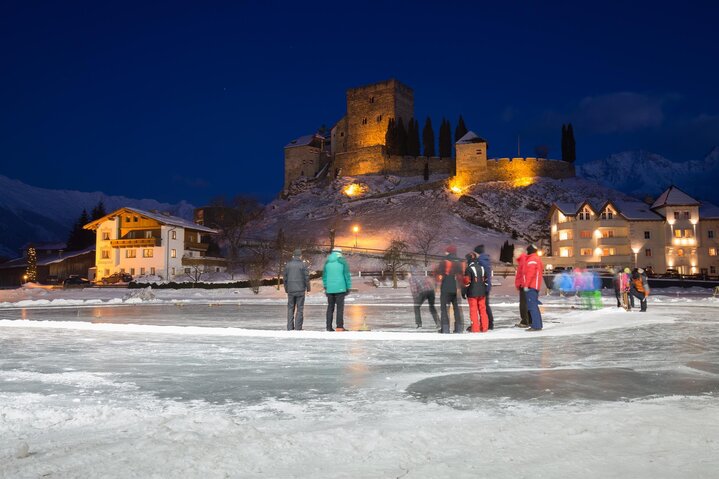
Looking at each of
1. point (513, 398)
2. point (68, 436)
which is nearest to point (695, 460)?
point (513, 398)

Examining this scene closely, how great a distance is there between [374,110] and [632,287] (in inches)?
4447

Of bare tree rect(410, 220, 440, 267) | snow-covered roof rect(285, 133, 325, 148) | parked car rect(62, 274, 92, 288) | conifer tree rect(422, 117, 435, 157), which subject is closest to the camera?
parked car rect(62, 274, 92, 288)

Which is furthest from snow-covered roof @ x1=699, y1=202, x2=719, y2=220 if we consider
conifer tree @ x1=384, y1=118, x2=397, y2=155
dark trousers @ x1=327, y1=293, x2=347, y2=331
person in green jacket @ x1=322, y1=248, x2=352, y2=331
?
person in green jacket @ x1=322, y1=248, x2=352, y2=331

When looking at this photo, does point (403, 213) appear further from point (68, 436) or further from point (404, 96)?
point (68, 436)

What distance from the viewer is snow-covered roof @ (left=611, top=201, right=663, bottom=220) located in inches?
2808

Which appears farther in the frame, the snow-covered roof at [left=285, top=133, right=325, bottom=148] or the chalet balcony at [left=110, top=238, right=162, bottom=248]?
the snow-covered roof at [left=285, top=133, right=325, bottom=148]

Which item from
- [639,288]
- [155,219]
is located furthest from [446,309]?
[155,219]

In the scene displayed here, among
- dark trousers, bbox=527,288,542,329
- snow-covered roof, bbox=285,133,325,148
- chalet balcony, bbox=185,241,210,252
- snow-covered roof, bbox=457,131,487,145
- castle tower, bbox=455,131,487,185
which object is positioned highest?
snow-covered roof, bbox=285,133,325,148

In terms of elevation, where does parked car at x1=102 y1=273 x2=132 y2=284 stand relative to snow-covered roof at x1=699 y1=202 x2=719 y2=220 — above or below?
below

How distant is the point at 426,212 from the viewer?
9738 centimetres

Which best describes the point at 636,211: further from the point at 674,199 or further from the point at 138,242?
the point at 138,242

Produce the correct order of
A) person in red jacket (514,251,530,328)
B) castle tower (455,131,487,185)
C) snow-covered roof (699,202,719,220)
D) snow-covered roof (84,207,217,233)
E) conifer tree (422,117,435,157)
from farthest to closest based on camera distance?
conifer tree (422,117,435,157)
castle tower (455,131,487,185)
snow-covered roof (699,202,719,220)
snow-covered roof (84,207,217,233)
person in red jacket (514,251,530,328)

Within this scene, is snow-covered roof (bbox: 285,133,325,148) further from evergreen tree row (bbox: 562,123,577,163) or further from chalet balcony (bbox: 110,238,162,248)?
chalet balcony (bbox: 110,238,162,248)

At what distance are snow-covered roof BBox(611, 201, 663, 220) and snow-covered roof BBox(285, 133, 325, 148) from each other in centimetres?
7670
